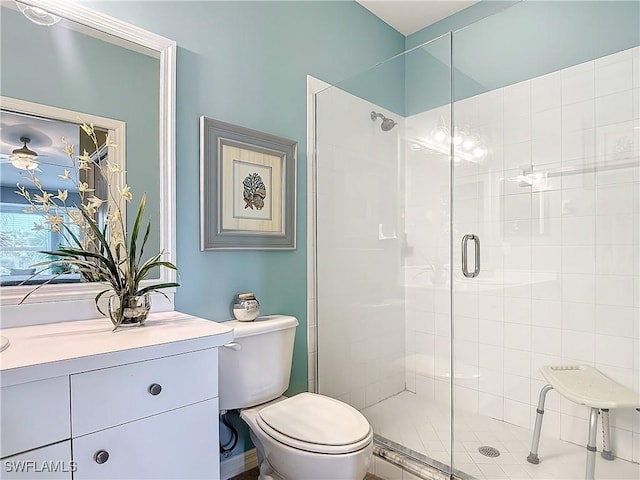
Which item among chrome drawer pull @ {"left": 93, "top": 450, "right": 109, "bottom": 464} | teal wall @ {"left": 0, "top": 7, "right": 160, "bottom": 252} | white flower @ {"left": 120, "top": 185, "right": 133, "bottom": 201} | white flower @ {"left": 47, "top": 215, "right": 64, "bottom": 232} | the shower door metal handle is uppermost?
teal wall @ {"left": 0, "top": 7, "right": 160, "bottom": 252}

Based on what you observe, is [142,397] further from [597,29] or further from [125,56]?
[597,29]

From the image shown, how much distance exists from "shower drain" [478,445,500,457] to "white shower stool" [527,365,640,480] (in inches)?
5.4

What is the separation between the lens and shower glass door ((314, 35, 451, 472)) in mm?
2178

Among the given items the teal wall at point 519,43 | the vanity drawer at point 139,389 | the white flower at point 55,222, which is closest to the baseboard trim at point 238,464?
the vanity drawer at point 139,389

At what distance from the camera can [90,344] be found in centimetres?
102

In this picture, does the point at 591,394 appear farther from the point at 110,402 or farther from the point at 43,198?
the point at 43,198

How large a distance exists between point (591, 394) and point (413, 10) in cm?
237

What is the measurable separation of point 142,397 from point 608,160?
7.03 ft

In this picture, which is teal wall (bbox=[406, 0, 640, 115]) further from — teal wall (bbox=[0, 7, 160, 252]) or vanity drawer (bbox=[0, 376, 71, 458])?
vanity drawer (bbox=[0, 376, 71, 458])

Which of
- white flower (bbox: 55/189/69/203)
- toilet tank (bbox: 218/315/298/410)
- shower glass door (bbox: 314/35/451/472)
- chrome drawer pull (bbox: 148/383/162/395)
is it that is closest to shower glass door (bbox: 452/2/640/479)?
shower glass door (bbox: 314/35/451/472)

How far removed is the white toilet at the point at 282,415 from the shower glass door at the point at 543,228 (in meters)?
0.74

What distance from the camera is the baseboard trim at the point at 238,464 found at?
1722 millimetres

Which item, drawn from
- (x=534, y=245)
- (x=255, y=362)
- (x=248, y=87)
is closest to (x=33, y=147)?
(x=248, y=87)

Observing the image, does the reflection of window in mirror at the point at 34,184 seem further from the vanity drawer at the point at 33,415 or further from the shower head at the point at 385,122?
the shower head at the point at 385,122
